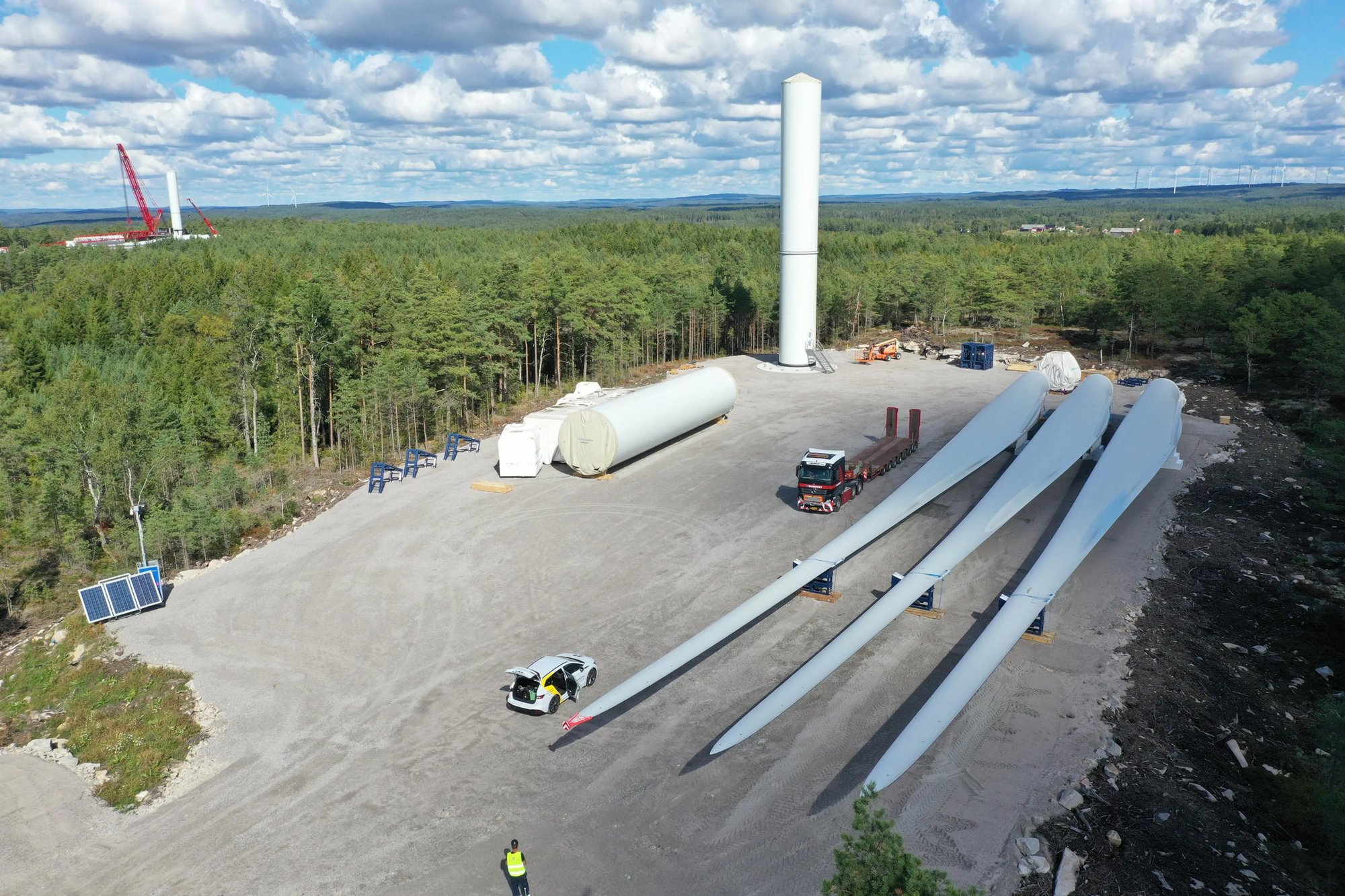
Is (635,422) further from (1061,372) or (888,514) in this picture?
(1061,372)

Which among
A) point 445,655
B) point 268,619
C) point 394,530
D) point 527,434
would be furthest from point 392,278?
point 445,655

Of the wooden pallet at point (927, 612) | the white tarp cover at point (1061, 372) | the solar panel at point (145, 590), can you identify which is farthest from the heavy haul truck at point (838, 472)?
the white tarp cover at point (1061, 372)

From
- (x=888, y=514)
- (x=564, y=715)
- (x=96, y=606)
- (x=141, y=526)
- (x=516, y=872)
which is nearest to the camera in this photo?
(x=516, y=872)

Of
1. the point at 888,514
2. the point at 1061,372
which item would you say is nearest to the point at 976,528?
the point at 888,514

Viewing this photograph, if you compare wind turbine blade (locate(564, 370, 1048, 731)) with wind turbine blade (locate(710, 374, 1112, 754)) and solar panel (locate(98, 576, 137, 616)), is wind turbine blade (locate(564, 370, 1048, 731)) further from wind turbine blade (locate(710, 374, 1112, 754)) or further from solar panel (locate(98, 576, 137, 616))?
solar panel (locate(98, 576, 137, 616))

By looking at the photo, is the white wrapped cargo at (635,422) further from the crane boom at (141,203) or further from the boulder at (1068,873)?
the crane boom at (141,203)

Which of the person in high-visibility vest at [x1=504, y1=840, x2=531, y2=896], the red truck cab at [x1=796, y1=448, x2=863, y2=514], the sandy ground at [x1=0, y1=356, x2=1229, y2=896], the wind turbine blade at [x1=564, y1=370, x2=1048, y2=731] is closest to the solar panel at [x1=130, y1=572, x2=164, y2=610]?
the sandy ground at [x1=0, y1=356, x2=1229, y2=896]
